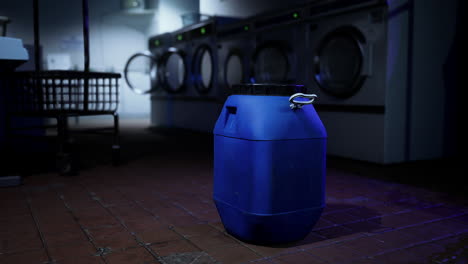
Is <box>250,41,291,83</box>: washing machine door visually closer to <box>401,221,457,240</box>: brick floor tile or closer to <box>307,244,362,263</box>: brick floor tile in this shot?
<box>401,221,457,240</box>: brick floor tile

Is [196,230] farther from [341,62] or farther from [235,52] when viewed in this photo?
[235,52]

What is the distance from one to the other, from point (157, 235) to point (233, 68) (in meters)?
4.07

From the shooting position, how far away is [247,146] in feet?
4.99

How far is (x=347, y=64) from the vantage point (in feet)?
12.7

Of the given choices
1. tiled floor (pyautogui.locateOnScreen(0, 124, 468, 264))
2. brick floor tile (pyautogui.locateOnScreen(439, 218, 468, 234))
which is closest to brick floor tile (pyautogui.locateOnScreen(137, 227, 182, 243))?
tiled floor (pyautogui.locateOnScreen(0, 124, 468, 264))

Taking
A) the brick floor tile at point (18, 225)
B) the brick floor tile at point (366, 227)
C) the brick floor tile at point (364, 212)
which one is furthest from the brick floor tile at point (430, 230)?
the brick floor tile at point (18, 225)

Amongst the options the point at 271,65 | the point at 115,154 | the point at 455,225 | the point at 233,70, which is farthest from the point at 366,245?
the point at 233,70

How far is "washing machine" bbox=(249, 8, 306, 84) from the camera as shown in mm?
4367

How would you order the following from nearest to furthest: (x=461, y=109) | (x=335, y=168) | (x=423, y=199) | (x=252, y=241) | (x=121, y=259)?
(x=121, y=259), (x=252, y=241), (x=423, y=199), (x=335, y=168), (x=461, y=109)

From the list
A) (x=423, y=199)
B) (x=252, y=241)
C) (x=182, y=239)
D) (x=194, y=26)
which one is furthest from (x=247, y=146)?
(x=194, y=26)

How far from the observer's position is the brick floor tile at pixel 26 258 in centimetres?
148

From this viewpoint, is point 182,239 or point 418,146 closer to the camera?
point 182,239

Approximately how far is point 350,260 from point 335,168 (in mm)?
2026

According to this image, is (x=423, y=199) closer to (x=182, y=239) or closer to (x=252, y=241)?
(x=252, y=241)
